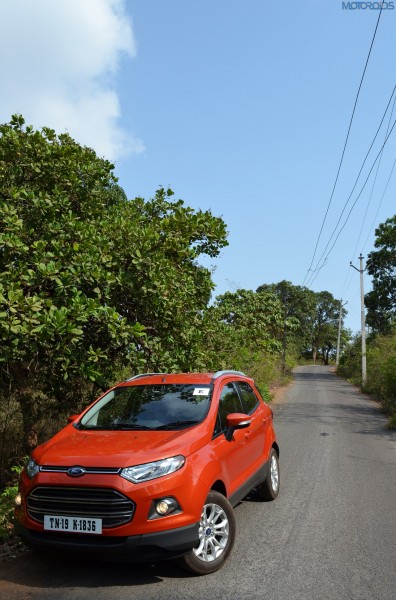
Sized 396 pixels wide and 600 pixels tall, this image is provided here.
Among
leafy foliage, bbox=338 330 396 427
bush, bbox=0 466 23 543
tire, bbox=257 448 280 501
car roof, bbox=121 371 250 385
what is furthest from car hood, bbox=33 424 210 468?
leafy foliage, bbox=338 330 396 427

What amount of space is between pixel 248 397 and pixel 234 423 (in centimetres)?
147

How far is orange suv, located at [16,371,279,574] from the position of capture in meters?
3.64

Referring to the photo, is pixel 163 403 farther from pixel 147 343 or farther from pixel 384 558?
pixel 147 343

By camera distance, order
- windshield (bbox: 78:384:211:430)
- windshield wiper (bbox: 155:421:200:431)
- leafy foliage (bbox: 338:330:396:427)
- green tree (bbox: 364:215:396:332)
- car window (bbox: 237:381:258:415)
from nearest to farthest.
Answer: windshield wiper (bbox: 155:421:200:431) → windshield (bbox: 78:384:211:430) → car window (bbox: 237:381:258:415) → leafy foliage (bbox: 338:330:396:427) → green tree (bbox: 364:215:396:332)

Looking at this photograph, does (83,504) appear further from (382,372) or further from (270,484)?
(382,372)

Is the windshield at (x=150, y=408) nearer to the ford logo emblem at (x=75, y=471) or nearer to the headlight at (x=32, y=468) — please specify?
the headlight at (x=32, y=468)

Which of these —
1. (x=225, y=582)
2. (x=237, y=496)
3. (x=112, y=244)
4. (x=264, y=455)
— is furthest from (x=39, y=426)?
(x=225, y=582)

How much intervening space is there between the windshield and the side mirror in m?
0.26

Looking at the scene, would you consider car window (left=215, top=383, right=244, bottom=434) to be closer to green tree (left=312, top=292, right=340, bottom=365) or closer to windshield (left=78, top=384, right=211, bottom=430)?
windshield (left=78, top=384, right=211, bottom=430)

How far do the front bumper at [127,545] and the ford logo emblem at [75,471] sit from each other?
1.44 feet

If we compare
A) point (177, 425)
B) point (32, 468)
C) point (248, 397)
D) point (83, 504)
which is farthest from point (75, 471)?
point (248, 397)

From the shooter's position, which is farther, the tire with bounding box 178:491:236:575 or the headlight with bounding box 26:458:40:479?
the headlight with bounding box 26:458:40:479

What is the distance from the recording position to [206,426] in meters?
4.53

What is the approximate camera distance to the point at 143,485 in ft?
12.1
